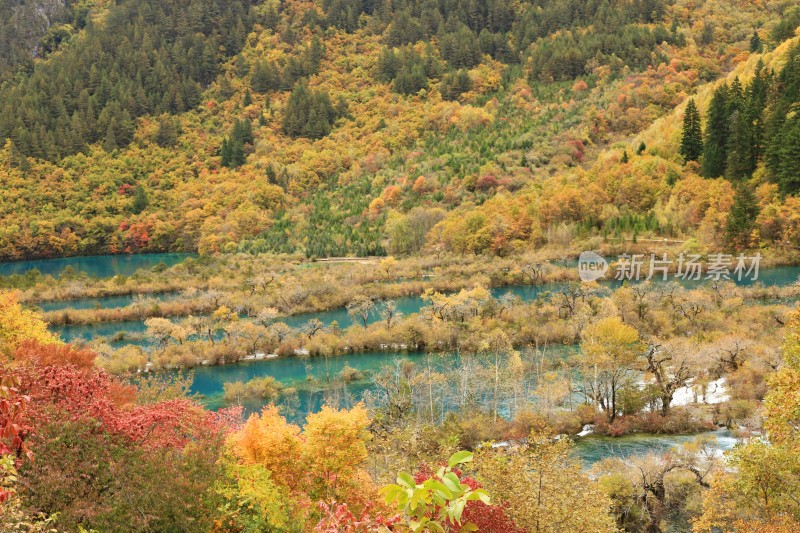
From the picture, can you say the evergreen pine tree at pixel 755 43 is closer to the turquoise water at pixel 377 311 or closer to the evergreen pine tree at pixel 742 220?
the evergreen pine tree at pixel 742 220

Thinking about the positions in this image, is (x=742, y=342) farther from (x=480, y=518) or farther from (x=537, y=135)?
(x=537, y=135)

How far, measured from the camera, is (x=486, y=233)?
267ft

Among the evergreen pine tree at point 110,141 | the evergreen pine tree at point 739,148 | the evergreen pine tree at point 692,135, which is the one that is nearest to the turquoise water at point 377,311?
the evergreen pine tree at point 739,148

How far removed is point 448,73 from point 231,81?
50.4m

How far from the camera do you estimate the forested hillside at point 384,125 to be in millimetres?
80500

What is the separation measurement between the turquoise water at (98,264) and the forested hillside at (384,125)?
4.08 m

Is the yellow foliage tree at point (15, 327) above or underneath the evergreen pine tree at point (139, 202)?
above

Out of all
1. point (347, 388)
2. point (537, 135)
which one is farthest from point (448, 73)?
point (347, 388)

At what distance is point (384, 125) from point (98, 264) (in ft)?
196

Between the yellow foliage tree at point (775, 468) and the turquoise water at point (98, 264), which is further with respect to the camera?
the turquoise water at point (98, 264)

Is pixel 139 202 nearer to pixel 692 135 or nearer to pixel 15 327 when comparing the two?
pixel 692 135

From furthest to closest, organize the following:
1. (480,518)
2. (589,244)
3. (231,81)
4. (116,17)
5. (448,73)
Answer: (116,17) → (231,81) → (448,73) → (589,244) → (480,518)

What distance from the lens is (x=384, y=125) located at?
136125 mm

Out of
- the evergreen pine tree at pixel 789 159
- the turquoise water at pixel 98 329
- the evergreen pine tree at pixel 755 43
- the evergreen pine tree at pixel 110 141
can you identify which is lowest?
the turquoise water at pixel 98 329
